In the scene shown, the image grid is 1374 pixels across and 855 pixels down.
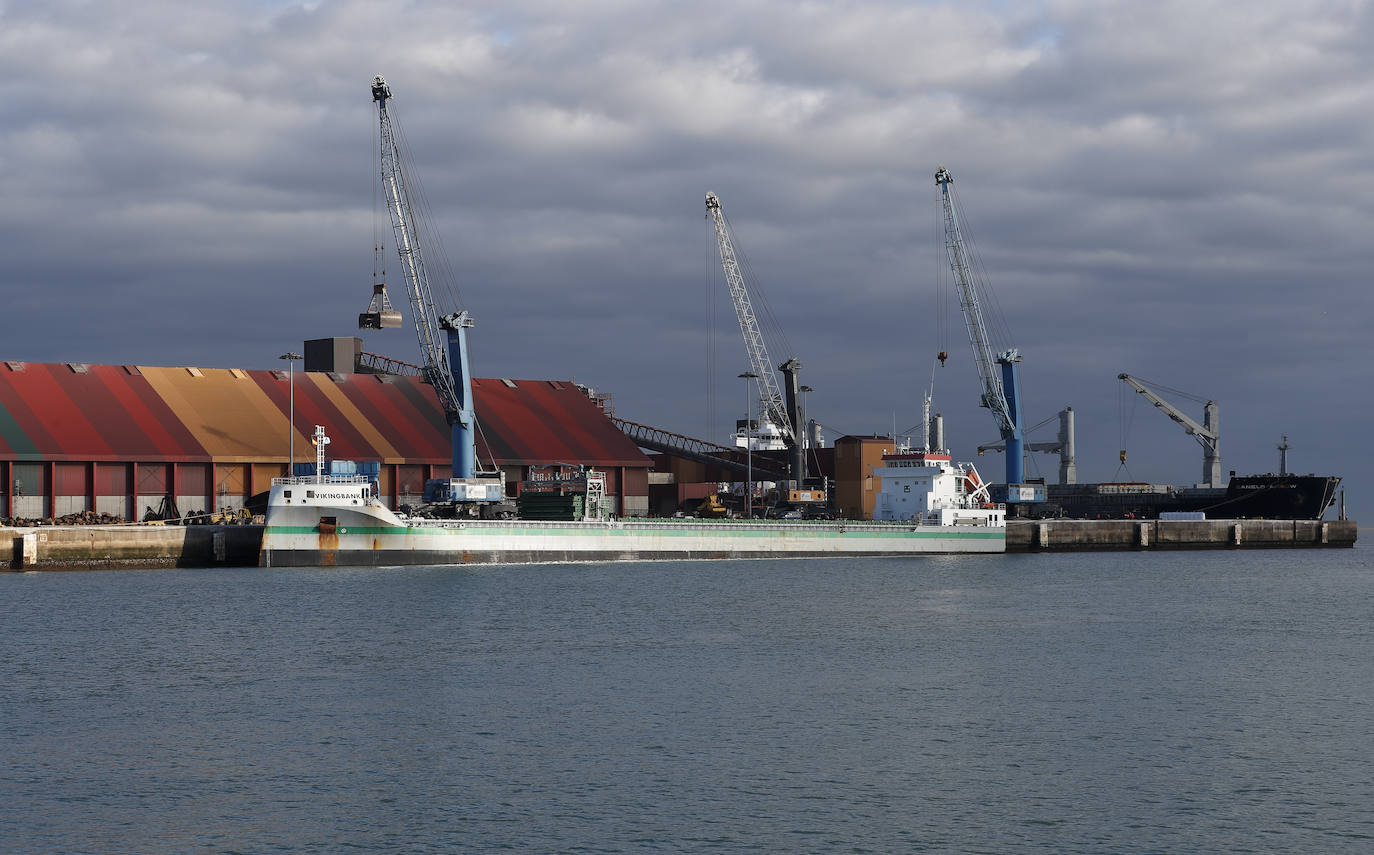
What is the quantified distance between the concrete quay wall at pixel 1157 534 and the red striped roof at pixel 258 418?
108ft

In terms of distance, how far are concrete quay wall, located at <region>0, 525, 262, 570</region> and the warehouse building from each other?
317 inches

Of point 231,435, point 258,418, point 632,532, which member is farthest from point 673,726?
point 258,418

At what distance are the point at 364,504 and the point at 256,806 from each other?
5575cm

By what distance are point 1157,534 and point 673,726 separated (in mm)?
97513

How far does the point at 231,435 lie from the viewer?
9544cm

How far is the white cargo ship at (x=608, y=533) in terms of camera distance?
79.2 m

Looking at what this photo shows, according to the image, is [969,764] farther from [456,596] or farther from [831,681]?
[456,596]

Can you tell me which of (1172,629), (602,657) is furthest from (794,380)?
(602,657)

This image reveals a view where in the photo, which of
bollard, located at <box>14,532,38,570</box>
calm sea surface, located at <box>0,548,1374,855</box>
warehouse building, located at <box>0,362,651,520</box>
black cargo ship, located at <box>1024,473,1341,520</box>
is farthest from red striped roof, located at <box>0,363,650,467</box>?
black cargo ship, located at <box>1024,473,1341,520</box>

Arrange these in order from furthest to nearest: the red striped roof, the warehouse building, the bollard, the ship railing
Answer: the red striped roof, the warehouse building, the ship railing, the bollard

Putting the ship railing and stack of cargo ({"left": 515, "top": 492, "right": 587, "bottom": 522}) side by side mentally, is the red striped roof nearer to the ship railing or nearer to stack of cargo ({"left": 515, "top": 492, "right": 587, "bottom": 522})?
stack of cargo ({"left": 515, "top": 492, "right": 587, "bottom": 522})

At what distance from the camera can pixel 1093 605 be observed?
64.1m

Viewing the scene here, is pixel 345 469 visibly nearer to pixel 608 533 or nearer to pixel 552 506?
pixel 552 506

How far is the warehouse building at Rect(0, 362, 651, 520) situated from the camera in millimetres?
88062
